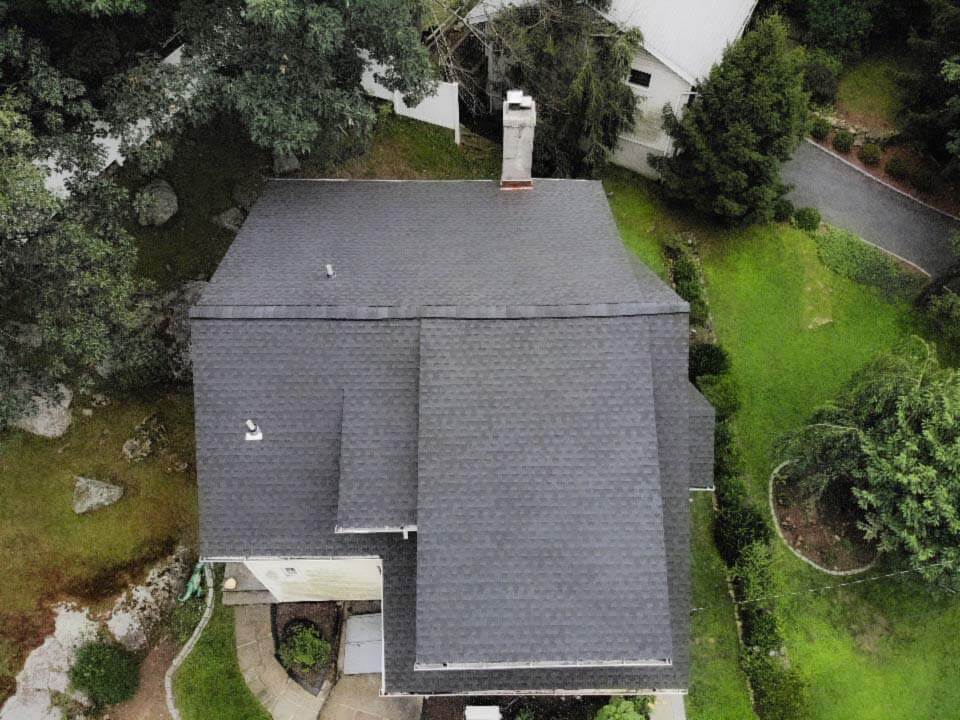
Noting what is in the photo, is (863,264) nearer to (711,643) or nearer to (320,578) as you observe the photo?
(711,643)

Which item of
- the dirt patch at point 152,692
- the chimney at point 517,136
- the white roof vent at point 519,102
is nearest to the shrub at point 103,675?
the dirt patch at point 152,692

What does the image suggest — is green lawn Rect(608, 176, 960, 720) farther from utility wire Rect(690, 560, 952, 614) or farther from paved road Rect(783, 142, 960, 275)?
paved road Rect(783, 142, 960, 275)

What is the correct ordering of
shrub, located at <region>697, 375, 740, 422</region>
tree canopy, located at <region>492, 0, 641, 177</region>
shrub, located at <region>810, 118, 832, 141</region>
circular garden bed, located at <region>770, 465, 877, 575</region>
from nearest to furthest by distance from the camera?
circular garden bed, located at <region>770, 465, 877, 575</region>
shrub, located at <region>697, 375, 740, 422</region>
tree canopy, located at <region>492, 0, 641, 177</region>
shrub, located at <region>810, 118, 832, 141</region>

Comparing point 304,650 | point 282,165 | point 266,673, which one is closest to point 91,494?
point 266,673

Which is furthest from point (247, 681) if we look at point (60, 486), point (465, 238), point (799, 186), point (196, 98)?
point (799, 186)

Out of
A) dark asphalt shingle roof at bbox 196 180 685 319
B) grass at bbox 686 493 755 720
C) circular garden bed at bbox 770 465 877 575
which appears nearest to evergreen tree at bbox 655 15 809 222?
dark asphalt shingle roof at bbox 196 180 685 319

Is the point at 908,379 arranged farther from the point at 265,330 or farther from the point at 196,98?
the point at 196,98
